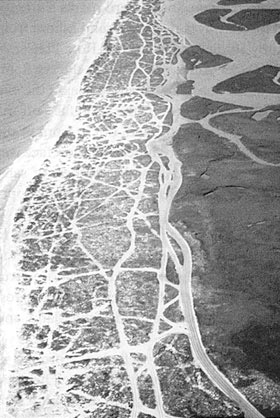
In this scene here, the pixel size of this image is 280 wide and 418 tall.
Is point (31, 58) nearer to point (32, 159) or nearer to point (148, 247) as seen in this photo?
point (32, 159)

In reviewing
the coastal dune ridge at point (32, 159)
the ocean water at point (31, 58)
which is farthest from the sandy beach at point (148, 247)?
the ocean water at point (31, 58)

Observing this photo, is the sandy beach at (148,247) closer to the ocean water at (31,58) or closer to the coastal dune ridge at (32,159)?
the coastal dune ridge at (32,159)

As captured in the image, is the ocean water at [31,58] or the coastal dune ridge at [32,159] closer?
the coastal dune ridge at [32,159]

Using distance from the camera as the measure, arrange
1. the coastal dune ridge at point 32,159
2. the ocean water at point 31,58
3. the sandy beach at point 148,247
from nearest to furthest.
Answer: the sandy beach at point 148,247, the coastal dune ridge at point 32,159, the ocean water at point 31,58

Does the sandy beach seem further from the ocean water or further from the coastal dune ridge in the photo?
the ocean water

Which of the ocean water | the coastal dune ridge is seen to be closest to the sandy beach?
the coastal dune ridge

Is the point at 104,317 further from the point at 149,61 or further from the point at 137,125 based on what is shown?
the point at 149,61

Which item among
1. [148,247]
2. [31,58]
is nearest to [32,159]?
[148,247]
